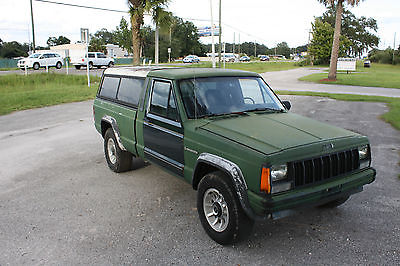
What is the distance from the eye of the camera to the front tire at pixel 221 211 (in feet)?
11.9

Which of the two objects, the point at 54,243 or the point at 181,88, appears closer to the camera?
the point at 54,243

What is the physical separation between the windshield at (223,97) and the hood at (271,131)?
24 cm

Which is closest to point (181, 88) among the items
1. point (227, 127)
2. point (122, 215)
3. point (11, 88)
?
point (227, 127)

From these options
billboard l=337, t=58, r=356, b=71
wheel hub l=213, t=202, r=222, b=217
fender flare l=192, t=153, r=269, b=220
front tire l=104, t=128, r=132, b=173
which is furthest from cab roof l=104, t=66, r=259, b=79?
billboard l=337, t=58, r=356, b=71

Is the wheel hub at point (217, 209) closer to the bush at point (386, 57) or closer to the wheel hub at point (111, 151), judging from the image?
the wheel hub at point (111, 151)

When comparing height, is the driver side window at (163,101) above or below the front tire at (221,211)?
above

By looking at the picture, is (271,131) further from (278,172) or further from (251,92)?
(251,92)

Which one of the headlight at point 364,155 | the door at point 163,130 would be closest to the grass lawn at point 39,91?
the door at point 163,130

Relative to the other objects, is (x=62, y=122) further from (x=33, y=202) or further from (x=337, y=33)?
(x=337, y=33)

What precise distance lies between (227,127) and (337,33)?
24133 millimetres

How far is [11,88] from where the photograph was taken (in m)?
20.2

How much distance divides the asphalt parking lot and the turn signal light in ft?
2.51

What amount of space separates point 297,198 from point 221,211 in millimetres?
842

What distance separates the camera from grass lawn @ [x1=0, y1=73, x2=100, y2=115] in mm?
15070
